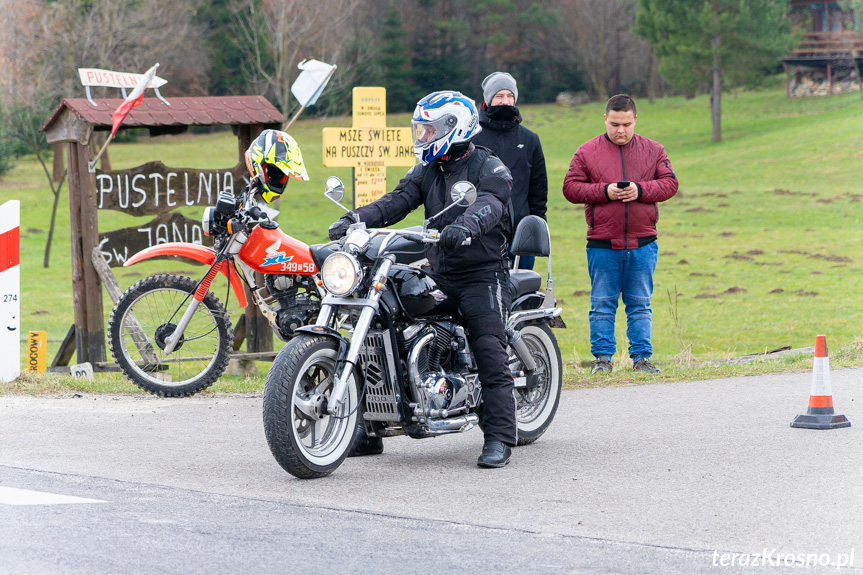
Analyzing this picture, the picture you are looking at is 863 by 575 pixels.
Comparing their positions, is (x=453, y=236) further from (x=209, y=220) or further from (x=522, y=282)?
(x=209, y=220)

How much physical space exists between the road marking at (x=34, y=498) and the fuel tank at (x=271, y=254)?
3.11m

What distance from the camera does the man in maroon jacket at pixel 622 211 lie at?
970cm

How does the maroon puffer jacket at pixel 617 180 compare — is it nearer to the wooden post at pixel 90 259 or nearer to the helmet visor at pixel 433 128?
the helmet visor at pixel 433 128

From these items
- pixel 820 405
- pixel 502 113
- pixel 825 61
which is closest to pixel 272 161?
pixel 502 113

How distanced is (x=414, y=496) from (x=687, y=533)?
4.50 feet

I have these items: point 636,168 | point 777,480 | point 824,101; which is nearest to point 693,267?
point 636,168

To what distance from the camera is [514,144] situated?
916 cm

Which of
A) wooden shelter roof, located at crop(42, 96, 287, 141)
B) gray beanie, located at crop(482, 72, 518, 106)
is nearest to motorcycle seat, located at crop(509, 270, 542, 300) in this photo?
gray beanie, located at crop(482, 72, 518, 106)

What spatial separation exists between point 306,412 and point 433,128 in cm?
170

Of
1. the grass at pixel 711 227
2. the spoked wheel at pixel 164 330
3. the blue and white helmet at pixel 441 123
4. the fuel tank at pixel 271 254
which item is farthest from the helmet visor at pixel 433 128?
the grass at pixel 711 227

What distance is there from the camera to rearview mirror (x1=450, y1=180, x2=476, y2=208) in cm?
602

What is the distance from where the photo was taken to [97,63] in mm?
46031

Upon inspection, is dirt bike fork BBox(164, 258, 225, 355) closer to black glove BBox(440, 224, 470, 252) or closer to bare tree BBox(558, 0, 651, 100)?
black glove BBox(440, 224, 470, 252)

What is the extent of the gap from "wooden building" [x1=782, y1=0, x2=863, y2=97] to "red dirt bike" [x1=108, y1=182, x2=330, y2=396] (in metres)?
61.7
